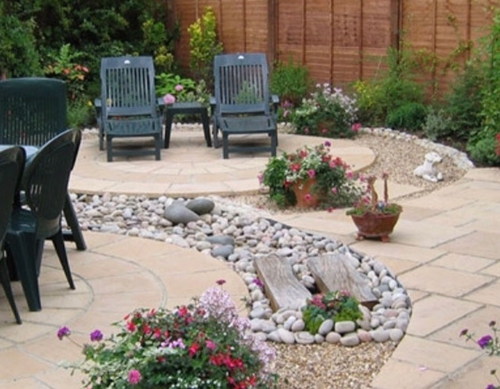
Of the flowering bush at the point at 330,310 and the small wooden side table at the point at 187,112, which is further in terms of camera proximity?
the small wooden side table at the point at 187,112

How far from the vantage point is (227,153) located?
8891 millimetres

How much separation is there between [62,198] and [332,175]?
2522 millimetres

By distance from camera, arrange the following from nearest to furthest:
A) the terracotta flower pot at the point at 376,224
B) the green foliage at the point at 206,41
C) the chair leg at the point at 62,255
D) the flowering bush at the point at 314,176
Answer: the chair leg at the point at 62,255
the terracotta flower pot at the point at 376,224
the flowering bush at the point at 314,176
the green foliage at the point at 206,41

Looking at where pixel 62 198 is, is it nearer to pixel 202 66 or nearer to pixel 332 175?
pixel 332 175

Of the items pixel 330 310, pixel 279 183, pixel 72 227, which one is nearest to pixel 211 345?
pixel 330 310

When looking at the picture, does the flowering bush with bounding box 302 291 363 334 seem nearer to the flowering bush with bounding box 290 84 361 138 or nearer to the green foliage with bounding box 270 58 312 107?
the flowering bush with bounding box 290 84 361 138

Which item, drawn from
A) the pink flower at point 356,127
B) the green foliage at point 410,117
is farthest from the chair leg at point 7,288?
the green foliage at point 410,117

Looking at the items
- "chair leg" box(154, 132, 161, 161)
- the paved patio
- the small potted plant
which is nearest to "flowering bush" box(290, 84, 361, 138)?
"chair leg" box(154, 132, 161, 161)

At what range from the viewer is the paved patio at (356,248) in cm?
410

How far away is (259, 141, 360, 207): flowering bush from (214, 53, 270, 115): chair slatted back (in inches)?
93.1

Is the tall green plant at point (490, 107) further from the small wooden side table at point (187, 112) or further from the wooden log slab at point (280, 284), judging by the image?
the wooden log slab at point (280, 284)

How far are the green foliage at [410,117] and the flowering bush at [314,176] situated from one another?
111 inches

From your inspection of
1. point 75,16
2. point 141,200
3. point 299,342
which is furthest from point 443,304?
point 75,16

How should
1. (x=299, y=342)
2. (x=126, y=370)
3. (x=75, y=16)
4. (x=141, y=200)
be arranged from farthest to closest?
(x=75, y=16) → (x=141, y=200) → (x=299, y=342) → (x=126, y=370)
